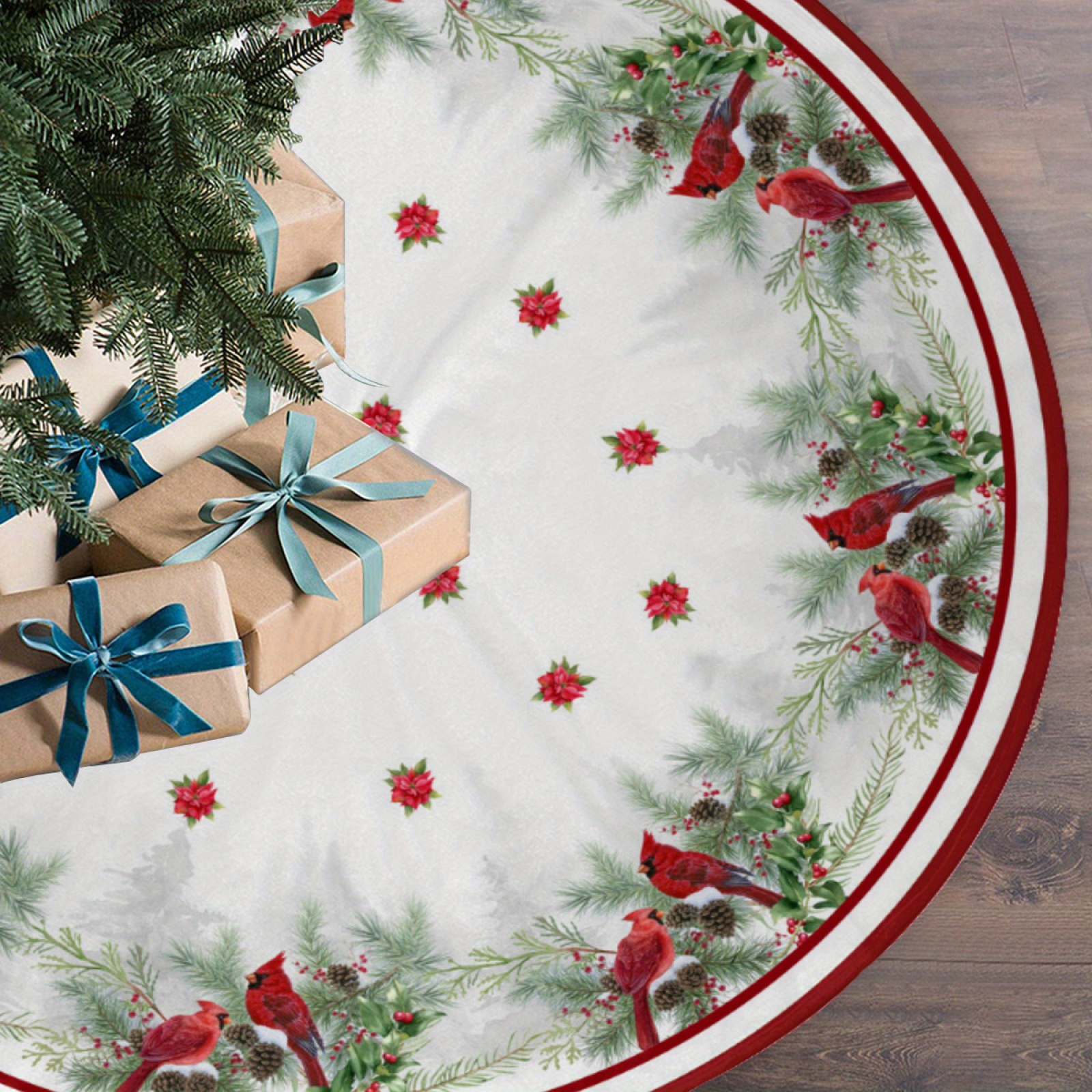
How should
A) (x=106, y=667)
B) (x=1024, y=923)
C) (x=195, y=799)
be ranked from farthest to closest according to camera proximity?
(x=1024, y=923) < (x=195, y=799) < (x=106, y=667)

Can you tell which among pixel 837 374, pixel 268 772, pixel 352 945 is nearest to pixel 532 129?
pixel 837 374

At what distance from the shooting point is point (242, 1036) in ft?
3.52

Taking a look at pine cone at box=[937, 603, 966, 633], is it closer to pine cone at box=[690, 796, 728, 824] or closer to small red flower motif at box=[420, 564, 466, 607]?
pine cone at box=[690, 796, 728, 824]

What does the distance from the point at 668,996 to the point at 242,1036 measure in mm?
443

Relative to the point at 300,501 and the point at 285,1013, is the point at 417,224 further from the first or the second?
the point at 285,1013

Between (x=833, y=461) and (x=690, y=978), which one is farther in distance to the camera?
(x=833, y=461)

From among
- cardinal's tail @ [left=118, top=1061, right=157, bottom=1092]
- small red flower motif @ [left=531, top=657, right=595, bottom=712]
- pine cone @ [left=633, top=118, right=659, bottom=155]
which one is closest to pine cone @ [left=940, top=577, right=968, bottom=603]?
small red flower motif @ [left=531, top=657, right=595, bottom=712]

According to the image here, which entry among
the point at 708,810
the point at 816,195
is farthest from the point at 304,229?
the point at 708,810

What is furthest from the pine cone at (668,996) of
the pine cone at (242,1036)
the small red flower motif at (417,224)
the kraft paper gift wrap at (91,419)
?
the small red flower motif at (417,224)

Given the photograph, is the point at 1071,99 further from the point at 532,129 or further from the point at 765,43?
the point at 532,129

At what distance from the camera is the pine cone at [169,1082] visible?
1.06m

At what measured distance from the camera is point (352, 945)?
1092mm

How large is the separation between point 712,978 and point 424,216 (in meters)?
0.94

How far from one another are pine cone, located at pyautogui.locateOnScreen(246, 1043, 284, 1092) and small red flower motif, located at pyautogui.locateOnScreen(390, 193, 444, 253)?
912mm
